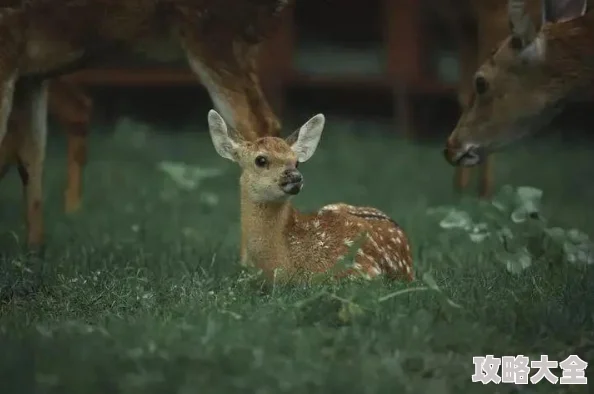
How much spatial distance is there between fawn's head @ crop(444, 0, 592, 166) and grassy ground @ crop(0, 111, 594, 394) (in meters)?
0.56

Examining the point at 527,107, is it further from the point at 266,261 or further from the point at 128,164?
the point at 128,164

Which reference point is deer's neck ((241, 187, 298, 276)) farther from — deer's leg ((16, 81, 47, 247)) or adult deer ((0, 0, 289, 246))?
deer's leg ((16, 81, 47, 247))

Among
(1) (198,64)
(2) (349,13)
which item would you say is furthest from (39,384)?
(2) (349,13)

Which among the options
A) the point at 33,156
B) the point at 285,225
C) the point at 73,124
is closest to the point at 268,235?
the point at 285,225

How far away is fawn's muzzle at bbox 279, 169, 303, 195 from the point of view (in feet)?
18.5

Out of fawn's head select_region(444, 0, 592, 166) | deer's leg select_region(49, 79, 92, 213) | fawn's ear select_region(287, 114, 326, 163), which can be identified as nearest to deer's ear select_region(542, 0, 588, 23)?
fawn's head select_region(444, 0, 592, 166)

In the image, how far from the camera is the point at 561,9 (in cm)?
680

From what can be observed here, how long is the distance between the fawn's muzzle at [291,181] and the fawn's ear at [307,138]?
0.20m

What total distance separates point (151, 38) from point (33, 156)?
1.02 meters

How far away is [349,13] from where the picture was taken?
1243 centimetres

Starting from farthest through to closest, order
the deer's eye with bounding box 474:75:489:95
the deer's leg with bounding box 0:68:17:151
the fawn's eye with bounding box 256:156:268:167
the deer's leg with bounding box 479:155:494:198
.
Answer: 1. the deer's leg with bounding box 479:155:494:198
2. the deer's eye with bounding box 474:75:489:95
3. the deer's leg with bounding box 0:68:17:151
4. the fawn's eye with bounding box 256:156:268:167

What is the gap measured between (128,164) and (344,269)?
186 inches

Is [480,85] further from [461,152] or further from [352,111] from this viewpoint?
[352,111]

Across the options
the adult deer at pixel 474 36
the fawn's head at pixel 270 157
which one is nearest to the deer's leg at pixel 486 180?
the adult deer at pixel 474 36
